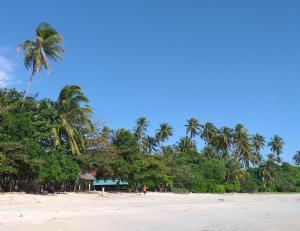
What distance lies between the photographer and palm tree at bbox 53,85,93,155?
3669 cm

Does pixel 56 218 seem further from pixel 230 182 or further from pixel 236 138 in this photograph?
pixel 236 138

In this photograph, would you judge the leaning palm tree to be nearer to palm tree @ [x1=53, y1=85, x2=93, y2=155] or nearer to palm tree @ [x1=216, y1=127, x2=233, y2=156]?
palm tree @ [x1=216, y1=127, x2=233, y2=156]

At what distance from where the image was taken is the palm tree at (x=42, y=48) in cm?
3622

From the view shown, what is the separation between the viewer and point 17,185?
34625 mm

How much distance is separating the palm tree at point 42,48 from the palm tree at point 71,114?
2883 mm

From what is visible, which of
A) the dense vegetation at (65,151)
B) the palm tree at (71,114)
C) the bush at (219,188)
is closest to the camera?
the dense vegetation at (65,151)

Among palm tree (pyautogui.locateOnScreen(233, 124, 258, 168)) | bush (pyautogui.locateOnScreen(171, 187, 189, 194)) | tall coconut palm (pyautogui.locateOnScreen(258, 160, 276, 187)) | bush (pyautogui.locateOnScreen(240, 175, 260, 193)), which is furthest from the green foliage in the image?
tall coconut palm (pyautogui.locateOnScreen(258, 160, 276, 187))

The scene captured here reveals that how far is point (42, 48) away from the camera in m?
36.9

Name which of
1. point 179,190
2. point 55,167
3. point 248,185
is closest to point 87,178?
point 55,167

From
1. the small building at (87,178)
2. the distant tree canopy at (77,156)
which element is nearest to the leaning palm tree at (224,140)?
the distant tree canopy at (77,156)

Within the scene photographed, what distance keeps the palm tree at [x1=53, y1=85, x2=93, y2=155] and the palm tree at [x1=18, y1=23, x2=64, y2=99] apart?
114 inches

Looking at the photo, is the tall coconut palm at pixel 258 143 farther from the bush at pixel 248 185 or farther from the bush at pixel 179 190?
the bush at pixel 179 190

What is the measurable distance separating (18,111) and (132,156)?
55.8 ft

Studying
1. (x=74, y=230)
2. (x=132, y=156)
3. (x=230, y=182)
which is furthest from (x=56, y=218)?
(x=230, y=182)
